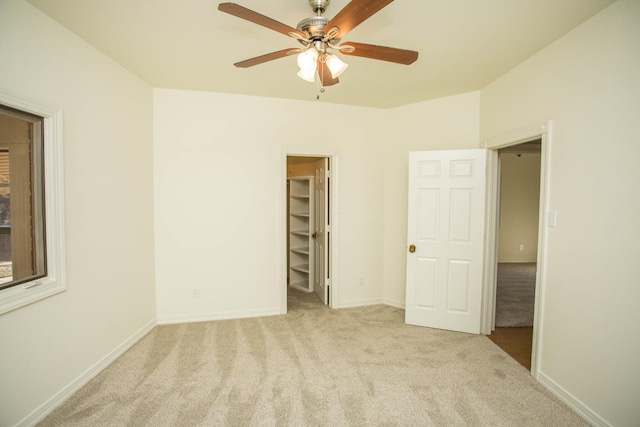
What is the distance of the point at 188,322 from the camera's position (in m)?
3.34

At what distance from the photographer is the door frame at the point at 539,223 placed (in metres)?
2.30

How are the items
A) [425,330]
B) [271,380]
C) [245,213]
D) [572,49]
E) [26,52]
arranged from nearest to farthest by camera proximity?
1. [26,52]
2. [572,49]
3. [271,380]
4. [425,330]
5. [245,213]

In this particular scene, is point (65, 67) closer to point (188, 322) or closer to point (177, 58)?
point (177, 58)

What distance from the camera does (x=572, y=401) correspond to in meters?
2.01

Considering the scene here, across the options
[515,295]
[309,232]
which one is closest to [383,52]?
[309,232]

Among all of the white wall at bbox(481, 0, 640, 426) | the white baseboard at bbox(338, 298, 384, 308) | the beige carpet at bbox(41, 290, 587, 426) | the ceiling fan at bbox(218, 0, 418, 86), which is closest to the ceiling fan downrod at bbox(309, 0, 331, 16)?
the ceiling fan at bbox(218, 0, 418, 86)

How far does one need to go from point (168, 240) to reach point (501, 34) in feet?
12.3

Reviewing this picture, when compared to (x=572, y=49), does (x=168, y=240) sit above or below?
below

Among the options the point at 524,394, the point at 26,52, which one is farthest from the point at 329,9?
the point at 524,394

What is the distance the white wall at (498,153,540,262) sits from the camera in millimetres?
6875

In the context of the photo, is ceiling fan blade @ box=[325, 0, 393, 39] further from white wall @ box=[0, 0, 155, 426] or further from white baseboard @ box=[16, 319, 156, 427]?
white baseboard @ box=[16, 319, 156, 427]

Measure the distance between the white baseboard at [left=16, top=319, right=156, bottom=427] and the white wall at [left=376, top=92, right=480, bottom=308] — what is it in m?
3.03

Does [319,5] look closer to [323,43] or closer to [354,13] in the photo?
[323,43]

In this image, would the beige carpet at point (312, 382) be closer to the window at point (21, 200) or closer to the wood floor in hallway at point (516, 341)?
the wood floor in hallway at point (516, 341)
